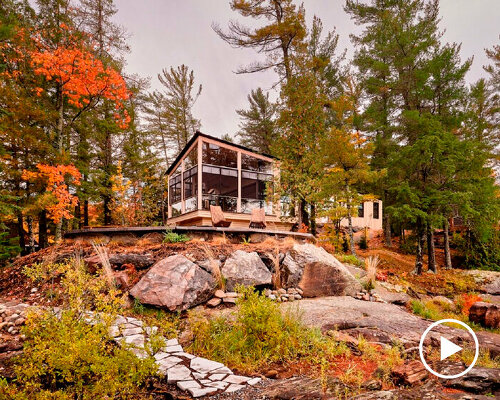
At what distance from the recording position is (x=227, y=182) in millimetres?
16188

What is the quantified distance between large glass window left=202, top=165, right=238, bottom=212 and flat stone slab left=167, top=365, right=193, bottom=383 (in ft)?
39.7

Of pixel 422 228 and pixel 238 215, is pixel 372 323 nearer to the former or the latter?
pixel 422 228

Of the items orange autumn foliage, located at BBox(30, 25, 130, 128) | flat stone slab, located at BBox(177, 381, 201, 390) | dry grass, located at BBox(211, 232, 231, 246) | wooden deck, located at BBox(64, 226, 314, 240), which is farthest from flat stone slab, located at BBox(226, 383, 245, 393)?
orange autumn foliage, located at BBox(30, 25, 130, 128)

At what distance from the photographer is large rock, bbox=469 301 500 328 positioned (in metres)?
6.27

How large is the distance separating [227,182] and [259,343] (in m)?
13.4

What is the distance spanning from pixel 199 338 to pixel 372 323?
9.25 ft

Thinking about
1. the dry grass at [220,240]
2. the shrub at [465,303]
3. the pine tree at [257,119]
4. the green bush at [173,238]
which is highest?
the pine tree at [257,119]

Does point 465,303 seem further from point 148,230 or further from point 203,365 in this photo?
point 148,230

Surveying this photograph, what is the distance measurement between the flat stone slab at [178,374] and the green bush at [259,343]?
45 cm

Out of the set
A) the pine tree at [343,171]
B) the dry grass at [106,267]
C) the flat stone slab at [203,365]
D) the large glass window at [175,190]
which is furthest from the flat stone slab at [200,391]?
the large glass window at [175,190]

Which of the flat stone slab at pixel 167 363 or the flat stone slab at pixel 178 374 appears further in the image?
the flat stone slab at pixel 167 363

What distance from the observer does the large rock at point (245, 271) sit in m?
5.53

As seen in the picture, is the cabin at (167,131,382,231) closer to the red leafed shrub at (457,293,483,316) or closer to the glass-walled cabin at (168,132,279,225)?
the glass-walled cabin at (168,132,279,225)

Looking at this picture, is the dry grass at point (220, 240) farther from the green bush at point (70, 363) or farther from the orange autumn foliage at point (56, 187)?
the orange autumn foliage at point (56, 187)
